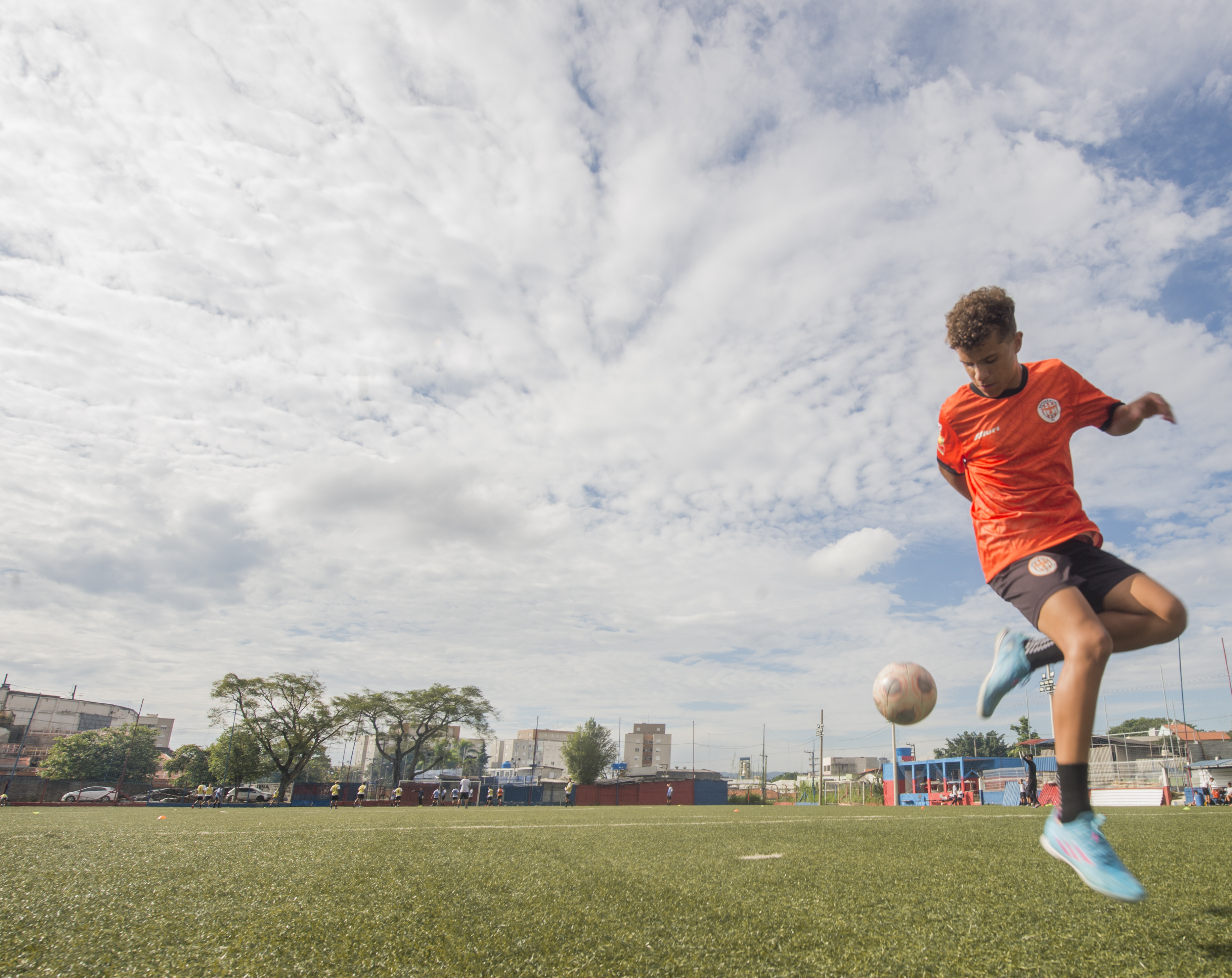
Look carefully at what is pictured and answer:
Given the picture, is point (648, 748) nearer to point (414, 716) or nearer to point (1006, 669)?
point (414, 716)

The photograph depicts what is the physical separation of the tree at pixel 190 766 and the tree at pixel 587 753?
3642 centimetres

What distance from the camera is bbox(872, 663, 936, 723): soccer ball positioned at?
4883 millimetres

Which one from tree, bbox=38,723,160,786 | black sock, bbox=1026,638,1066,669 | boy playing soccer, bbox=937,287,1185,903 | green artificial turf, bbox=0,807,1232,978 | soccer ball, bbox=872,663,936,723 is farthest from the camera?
tree, bbox=38,723,160,786

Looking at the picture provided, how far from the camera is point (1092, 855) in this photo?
8.13 ft

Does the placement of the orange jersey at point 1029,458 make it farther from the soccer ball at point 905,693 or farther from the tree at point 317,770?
the tree at point 317,770

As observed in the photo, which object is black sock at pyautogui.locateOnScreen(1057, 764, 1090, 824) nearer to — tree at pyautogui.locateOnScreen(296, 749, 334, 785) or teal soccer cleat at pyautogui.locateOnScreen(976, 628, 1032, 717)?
teal soccer cleat at pyautogui.locateOnScreen(976, 628, 1032, 717)

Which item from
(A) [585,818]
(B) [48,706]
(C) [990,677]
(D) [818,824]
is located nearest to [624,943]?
(C) [990,677]

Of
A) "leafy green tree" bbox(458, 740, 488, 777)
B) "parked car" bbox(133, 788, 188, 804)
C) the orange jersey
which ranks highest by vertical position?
the orange jersey

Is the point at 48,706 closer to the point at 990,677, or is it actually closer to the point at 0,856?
the point at 0,856

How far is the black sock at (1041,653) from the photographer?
335cm

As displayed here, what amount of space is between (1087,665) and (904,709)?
2432mm

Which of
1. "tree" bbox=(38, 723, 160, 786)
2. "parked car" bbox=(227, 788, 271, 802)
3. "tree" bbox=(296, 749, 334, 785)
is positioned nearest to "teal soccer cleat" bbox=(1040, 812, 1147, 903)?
"parked car" bbox=(227, 788, 271, 802)

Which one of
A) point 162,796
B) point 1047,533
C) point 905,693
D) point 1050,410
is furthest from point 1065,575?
point 162,796

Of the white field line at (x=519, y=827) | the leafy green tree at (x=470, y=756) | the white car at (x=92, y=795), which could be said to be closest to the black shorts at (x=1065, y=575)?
the white field line at (x=519, y=827)
